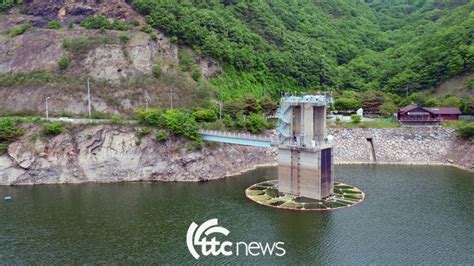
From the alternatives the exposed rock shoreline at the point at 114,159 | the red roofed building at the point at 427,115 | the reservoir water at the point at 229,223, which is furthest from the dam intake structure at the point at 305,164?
the red roofed building at the point at 427,115

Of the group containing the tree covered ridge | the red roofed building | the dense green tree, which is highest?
the tree covered ridge

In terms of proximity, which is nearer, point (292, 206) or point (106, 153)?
point (292, 206)

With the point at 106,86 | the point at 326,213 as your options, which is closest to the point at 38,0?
the point at 106,86

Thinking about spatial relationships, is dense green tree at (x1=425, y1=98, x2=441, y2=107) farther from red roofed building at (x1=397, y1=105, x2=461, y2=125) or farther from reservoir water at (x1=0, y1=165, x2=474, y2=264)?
reservoir water at (x1=0, y1=165, x2=474, y2=264)

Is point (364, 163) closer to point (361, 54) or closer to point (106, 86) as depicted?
point (106, 86)

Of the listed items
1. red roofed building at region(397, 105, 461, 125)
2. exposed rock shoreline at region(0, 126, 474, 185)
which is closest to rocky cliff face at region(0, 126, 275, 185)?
exposed rock shoreline at region(0, 126, 474, 185)

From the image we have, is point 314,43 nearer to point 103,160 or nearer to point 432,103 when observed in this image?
point 432,103
